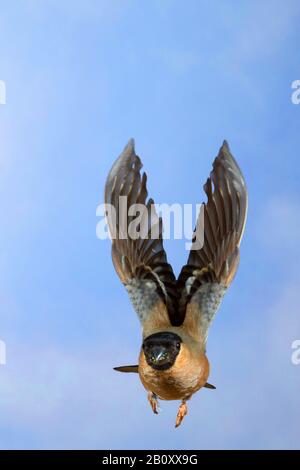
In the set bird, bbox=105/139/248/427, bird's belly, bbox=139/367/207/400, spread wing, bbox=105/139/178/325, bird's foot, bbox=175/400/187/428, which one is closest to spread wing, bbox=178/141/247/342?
bird, bbox=105/139/248/427

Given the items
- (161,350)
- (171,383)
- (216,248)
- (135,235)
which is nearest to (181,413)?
(171,383)

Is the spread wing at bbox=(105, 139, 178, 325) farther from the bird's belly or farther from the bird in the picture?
the bird's belly

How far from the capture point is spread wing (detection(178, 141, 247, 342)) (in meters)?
5.56

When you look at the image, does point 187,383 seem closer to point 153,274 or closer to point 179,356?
point 179,356

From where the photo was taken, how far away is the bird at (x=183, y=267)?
17.4ft

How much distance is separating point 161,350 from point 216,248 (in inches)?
48.7

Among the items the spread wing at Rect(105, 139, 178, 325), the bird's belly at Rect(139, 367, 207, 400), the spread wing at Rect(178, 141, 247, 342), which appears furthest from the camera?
the spread wing at Rect(105, 139, 178, 325)

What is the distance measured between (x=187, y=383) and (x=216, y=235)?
1.29m

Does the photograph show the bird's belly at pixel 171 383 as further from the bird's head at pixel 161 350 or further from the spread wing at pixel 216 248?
the spread wing at pixel 216 248

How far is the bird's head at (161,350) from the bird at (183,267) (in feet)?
0.53

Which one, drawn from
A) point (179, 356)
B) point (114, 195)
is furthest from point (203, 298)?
point (114, 195)

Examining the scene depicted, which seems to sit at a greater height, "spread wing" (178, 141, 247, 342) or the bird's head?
"spread wing" (178, 141, 247, 342)

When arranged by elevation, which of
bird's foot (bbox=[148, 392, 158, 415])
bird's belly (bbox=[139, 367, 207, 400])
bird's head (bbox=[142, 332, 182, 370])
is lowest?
bird's foot (bbox=[148, 392, 158, 415])

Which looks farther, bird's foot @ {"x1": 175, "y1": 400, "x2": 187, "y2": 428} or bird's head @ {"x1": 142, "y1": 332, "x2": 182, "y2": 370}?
bird's foot @ {"x1": 175, "y1": 400, "x2": 187, "y2": 428}
